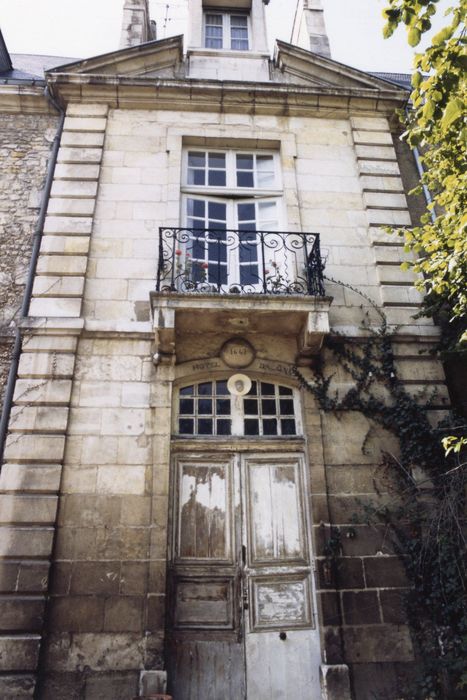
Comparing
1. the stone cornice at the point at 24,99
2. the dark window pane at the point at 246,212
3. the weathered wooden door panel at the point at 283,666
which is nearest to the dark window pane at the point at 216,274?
the dark window pane at the point at 246,212

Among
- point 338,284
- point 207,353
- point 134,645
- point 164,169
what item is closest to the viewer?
point 134,645

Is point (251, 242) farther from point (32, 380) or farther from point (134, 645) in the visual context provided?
point (134, 645)

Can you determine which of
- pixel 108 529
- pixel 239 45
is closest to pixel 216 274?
pixel 108 529

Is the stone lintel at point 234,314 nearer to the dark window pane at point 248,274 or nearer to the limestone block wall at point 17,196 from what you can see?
the dark window pane at point 248,274

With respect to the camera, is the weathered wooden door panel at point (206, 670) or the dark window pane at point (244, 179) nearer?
the weathered wooden door panel at point (206, 670)

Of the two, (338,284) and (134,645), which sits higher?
(338,284)

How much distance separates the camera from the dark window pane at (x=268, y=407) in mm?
6312

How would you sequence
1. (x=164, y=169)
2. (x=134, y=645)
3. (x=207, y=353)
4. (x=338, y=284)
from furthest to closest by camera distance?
(x=164, y=169) < (x=338, y=284) < (x=207, y=353) < (x=134, y=645)

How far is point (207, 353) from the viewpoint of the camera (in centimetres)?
636

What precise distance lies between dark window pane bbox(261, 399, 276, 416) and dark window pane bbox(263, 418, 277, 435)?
0.25 feet

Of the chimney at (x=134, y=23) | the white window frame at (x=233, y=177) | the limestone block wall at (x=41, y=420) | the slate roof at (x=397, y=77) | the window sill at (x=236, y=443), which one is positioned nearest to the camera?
the limestone block wall at (x=41, y=420)

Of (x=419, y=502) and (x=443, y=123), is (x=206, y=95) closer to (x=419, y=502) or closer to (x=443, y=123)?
(x=443, y=123)

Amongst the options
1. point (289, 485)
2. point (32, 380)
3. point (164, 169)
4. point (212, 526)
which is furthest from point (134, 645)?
point (164, 169)

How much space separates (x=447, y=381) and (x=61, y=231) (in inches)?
211
